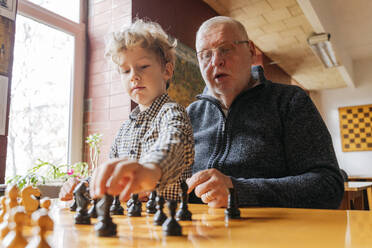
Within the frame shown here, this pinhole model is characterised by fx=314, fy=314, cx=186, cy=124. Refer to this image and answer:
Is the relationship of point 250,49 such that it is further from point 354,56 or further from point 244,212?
point 354,56

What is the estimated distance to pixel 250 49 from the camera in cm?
175

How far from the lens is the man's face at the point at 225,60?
1606 mm

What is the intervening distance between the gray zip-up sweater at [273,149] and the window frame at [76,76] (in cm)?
160

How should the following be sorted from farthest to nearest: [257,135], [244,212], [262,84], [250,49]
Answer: [250,49] < [262,84] < [257,135] < [244,212]

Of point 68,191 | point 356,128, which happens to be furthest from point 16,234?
point 356,128

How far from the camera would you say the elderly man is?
113cm

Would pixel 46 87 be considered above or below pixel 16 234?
above

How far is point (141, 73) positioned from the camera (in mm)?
1088

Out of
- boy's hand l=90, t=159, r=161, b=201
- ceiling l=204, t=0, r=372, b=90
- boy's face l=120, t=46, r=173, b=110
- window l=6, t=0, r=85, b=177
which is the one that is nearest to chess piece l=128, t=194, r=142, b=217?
boy's hand l=90, t=159, r=161, b=201

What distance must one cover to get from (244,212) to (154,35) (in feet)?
2.43

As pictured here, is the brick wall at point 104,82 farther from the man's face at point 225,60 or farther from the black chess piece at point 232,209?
the black chess piece at point 232,209

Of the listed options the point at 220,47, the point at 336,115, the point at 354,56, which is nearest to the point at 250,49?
the point at 220,47

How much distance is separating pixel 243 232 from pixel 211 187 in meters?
0.32

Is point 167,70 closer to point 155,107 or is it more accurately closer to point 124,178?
point 155,107
